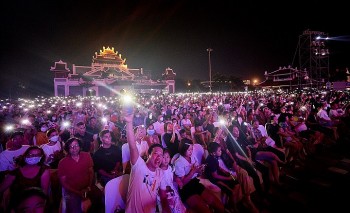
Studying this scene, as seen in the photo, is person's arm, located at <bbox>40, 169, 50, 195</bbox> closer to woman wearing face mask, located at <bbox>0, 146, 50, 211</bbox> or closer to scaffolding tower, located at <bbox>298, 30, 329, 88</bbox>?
woman wearing face mask, located at <bbox>0, 146, 50, 211</bbox>

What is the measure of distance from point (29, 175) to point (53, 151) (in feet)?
7.43

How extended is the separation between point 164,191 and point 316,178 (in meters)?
4.78

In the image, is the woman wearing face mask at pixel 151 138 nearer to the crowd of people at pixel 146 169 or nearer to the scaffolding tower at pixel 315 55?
the crowd of people at pixel 146 169

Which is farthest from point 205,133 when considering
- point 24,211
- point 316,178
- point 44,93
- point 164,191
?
point 44,93

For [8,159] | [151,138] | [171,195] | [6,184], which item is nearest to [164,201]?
[171,195]

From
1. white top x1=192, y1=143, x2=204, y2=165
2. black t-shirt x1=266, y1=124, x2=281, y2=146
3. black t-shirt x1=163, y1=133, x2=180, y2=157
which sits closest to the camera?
white top x1=192, y1=143, x2=204, y2=165

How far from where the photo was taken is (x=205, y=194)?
154 inches

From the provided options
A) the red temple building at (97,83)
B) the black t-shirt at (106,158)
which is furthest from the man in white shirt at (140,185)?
the red temple building at (97,83)

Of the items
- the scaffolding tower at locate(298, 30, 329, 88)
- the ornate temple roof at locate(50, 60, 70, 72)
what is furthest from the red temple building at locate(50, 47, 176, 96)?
the scaffolding tower at locate(298, 30, 329, 88)

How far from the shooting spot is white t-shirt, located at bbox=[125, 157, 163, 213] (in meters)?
3.06

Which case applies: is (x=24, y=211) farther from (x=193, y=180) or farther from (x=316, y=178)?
(x=316, y=178)

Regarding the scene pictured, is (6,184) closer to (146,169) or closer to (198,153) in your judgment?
(146,169)

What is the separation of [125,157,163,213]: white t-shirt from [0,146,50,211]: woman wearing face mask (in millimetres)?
1323

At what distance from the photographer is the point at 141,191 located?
3.09 meters
